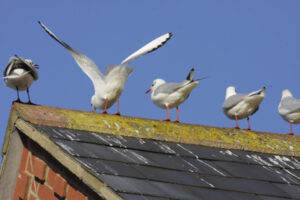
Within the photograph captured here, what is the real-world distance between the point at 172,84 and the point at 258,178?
5691 millimetres

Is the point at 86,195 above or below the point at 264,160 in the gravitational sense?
below

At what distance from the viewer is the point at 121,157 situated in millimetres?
Answer: 5656

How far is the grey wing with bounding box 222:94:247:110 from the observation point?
11.7m

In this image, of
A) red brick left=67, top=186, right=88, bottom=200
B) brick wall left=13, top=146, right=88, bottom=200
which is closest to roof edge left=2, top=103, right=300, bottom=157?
brick wall left=13, top=146, right=88, bottom=200

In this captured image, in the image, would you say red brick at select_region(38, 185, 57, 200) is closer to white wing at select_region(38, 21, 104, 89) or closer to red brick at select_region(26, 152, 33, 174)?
red brick at select_region(26, 152, 33, 174)

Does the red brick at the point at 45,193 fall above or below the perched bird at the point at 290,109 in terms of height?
below

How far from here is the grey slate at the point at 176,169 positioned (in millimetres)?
5078

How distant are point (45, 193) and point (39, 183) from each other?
0.66 feet

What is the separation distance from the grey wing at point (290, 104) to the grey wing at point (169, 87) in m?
2.14

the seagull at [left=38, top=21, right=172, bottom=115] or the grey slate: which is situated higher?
the seagull at [left=38, top=21, right=172, bottom=115]

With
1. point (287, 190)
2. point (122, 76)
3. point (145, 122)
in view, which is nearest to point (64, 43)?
point (122, 76)

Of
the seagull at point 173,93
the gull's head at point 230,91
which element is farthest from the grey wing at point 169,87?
the gull's head at point 230,91

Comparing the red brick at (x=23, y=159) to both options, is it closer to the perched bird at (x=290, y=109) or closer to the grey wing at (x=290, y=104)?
the perched bird at (x=290, y=109)

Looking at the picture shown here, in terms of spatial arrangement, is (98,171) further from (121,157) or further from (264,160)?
(264,160)
